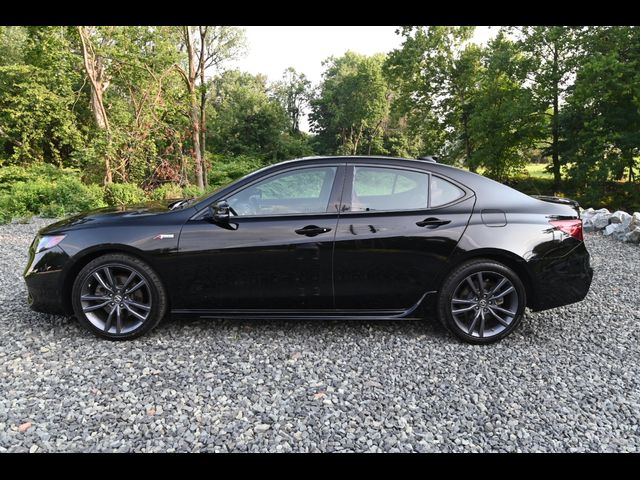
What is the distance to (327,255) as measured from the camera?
127 inches

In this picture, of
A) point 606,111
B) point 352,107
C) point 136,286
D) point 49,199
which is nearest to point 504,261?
point 136,286

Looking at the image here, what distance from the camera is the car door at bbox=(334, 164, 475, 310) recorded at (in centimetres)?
323

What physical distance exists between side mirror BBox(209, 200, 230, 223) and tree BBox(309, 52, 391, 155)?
34.1m

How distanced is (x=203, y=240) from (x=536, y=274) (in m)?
2.66

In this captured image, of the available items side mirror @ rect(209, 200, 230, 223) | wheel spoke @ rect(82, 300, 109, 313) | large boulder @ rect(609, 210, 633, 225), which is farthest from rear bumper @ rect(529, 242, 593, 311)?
large boulder @ rect(609, 210, 633, 225)

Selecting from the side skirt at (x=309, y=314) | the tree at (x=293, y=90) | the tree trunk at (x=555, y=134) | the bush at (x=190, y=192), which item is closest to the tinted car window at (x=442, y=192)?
the side skirt at (x=309, y=314)

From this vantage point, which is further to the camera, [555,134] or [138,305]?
[555,134]

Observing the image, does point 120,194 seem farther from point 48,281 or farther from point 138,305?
point 138,305

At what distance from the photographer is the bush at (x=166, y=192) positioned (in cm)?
1191

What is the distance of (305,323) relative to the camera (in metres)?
3.71

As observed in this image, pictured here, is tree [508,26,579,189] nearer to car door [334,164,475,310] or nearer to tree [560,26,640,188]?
tree [560,26,640,188]

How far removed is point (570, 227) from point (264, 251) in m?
2.48
